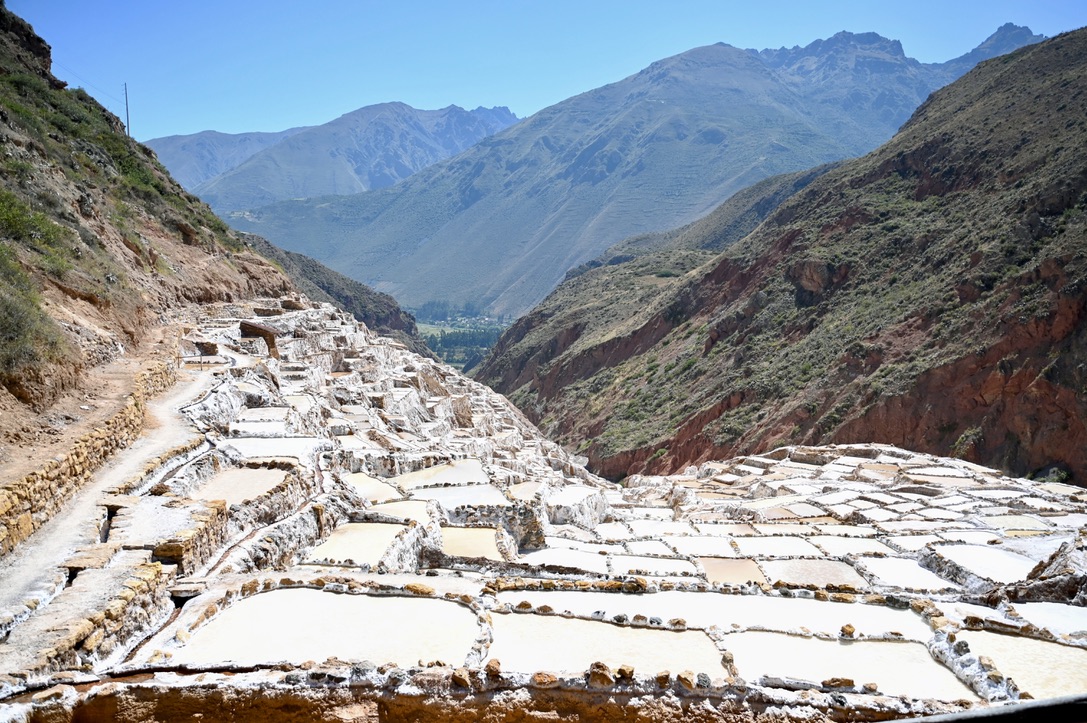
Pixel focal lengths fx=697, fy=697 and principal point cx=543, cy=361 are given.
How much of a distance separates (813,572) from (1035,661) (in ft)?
12.8

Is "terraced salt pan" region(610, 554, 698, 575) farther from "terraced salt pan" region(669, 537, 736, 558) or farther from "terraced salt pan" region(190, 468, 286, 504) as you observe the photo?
"terraced salt pan" region(190, 468, 286, 504)

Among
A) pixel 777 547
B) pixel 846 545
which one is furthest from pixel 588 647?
pixel 846 545

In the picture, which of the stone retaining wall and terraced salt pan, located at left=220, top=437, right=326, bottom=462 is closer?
the stone retaining wall

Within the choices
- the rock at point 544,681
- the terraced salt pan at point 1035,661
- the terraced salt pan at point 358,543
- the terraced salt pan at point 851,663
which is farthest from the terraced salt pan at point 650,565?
the rock at point 544,681

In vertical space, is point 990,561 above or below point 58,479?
below

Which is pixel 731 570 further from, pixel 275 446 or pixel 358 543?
pixel 275 446

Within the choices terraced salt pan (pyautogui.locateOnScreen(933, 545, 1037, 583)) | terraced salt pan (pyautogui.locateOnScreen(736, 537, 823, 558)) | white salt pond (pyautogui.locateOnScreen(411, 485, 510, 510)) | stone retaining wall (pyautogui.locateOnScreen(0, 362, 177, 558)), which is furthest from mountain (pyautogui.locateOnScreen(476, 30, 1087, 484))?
stone retaining wall (pyautogui.locateOnScreen(0, 362, 177, 558))

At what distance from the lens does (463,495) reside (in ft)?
34.3

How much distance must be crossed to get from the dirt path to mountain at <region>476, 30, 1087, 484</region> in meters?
28.6

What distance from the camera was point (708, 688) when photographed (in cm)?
482

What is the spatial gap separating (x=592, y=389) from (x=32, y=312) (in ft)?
149

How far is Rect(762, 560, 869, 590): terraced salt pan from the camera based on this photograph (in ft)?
29.3

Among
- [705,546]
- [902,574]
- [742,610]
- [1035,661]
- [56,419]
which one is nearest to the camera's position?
[1035,661]

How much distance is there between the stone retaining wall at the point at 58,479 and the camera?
20.5ft
